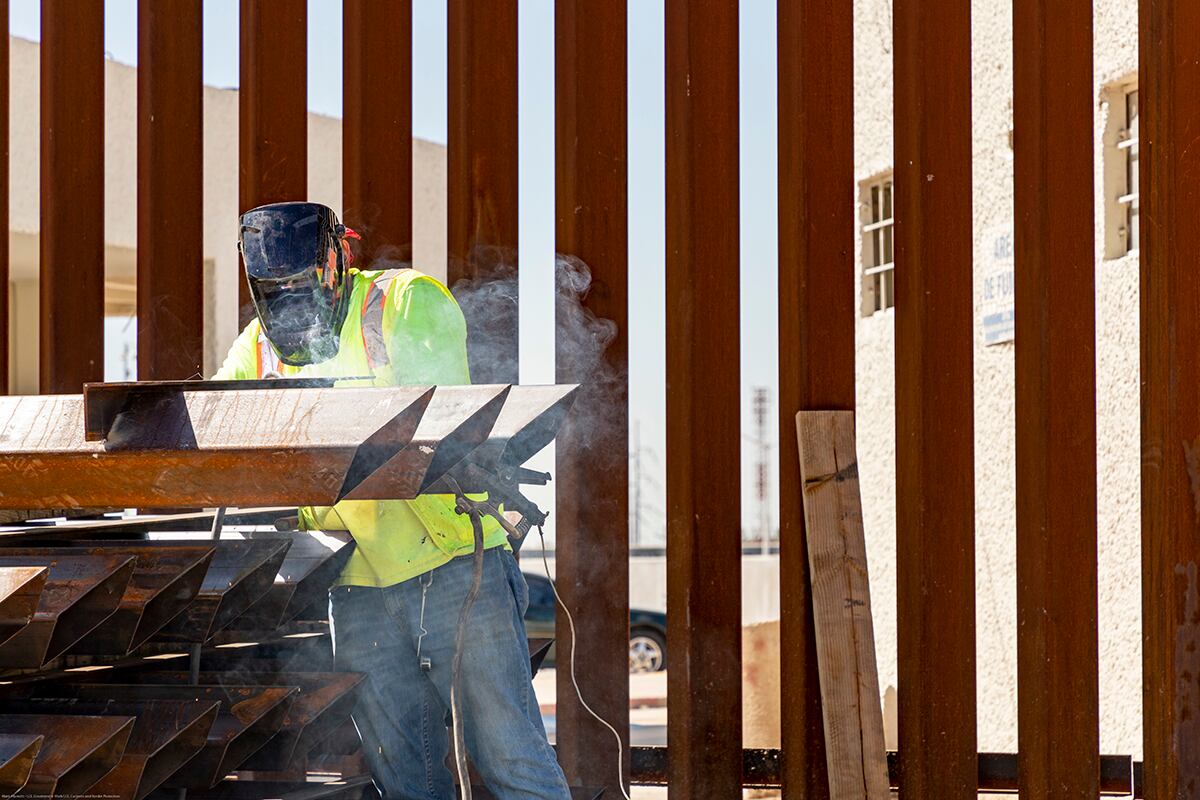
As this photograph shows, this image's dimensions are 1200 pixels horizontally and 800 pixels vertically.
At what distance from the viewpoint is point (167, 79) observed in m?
4.70

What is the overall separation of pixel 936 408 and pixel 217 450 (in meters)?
2.65

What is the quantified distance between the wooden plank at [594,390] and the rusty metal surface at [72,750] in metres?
2.01

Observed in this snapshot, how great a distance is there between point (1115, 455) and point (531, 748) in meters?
4.35

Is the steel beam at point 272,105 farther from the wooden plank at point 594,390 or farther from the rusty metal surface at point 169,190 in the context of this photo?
the wooden plank at point 594,390

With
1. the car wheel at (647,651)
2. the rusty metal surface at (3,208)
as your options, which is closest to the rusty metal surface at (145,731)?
the rusty metal surface at (3,208)

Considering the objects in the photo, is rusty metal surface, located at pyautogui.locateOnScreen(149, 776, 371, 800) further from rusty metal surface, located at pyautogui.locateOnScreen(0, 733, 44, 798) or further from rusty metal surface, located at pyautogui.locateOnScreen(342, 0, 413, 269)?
rusty metal surface, located at pyautogui.locateOnScreen(342, 0, 413, 269)

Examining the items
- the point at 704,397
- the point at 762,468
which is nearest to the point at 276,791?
the point at 704,397

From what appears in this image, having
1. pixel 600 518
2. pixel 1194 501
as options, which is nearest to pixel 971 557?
pixel 1194 501

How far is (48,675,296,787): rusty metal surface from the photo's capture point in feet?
9.66

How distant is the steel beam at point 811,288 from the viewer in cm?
449

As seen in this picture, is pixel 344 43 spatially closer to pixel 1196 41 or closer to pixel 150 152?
pixel 150 152

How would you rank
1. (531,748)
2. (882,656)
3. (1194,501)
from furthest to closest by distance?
(882,656) < (1194,501) < (531,748)

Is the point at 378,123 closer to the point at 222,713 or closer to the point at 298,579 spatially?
the point at 298,579

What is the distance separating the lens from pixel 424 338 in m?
3.24
